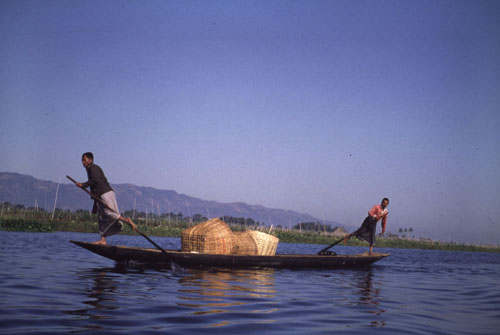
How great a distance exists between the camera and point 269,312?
4.96m

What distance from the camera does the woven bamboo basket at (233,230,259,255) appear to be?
9906 millimetres

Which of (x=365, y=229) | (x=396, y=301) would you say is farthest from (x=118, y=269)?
(x=365, y=229)

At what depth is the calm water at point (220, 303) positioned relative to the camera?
13.5 feet

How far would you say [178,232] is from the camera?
3000 centimetres

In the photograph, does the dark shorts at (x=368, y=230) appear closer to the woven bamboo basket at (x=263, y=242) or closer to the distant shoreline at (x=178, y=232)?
the woven bamboo basket at (x=263, y=242)

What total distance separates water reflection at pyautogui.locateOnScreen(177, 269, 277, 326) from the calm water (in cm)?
1

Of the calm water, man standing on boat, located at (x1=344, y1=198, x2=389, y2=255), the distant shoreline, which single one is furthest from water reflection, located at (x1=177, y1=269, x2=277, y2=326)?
the distant shoreline

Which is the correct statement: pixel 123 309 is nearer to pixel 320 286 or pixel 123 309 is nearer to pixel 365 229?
pixel 320 286

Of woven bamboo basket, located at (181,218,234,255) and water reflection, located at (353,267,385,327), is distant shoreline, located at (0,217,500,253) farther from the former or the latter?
water reflection, located at (353,267,385,327)

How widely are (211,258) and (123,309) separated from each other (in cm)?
435

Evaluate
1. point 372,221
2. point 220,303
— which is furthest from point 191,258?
point 372,221

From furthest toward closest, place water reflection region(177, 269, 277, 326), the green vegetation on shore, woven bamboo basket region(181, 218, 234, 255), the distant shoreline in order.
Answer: the green vegetation on shore, the distant shoreline, woven bamboo basket region(181, 218, 234, 255), water reflection region(177, 269, 277, 326)

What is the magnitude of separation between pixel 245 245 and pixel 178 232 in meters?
20.7

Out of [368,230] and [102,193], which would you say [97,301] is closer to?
[102,193]
